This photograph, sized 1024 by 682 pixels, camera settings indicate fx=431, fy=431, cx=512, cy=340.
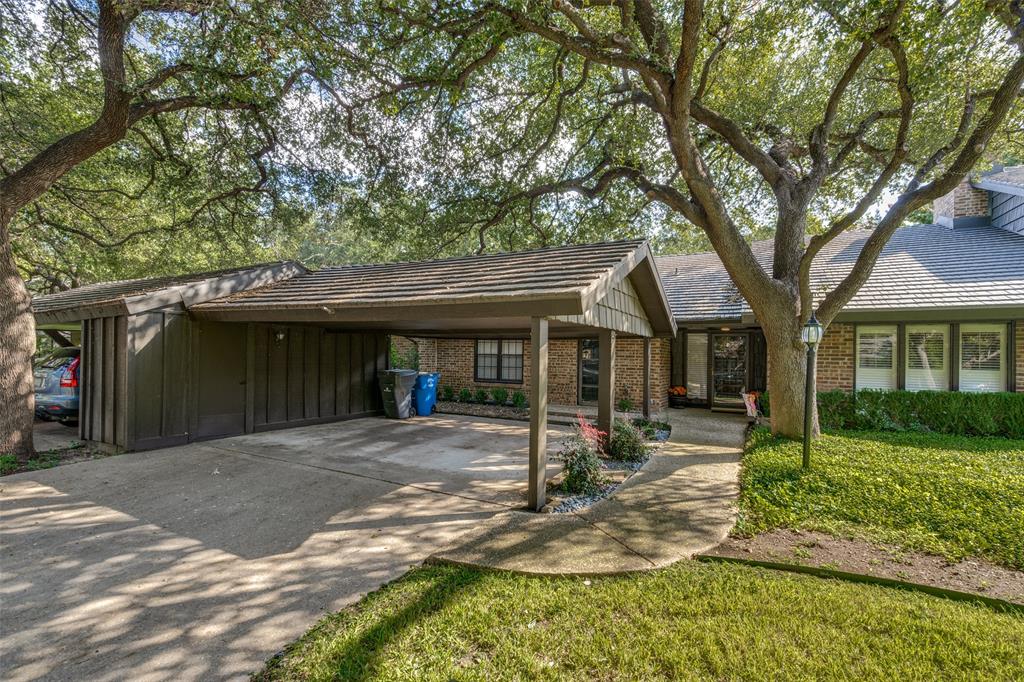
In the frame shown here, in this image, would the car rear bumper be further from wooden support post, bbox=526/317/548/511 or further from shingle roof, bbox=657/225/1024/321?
shingle roof, bbox=657/225/1024/321

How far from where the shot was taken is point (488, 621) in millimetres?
2740

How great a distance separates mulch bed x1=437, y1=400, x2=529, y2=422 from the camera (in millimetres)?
11586

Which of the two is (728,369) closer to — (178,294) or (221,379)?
(221,379)

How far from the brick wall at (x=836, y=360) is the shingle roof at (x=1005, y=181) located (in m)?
5.05

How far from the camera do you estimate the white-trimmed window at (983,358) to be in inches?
360

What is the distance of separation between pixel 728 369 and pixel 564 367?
4.59 metres

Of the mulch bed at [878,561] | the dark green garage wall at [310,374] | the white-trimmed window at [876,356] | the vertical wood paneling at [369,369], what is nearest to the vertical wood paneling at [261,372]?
the dark green garage wall at [310,374]

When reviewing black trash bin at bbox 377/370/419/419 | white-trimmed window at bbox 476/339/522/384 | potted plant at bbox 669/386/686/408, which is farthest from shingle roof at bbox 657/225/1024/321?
black trash bin at bbox 377/370/419/419

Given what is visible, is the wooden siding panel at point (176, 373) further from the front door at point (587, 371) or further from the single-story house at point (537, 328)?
the front door at point (587, 371)

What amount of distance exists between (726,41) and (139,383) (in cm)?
1107

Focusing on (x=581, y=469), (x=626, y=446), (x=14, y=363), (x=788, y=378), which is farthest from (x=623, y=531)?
(x=14, y=363)

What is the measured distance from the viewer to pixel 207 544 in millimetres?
3811

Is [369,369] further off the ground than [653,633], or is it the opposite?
[369,369]

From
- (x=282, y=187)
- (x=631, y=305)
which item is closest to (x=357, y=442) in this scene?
(x=631, y=305)
